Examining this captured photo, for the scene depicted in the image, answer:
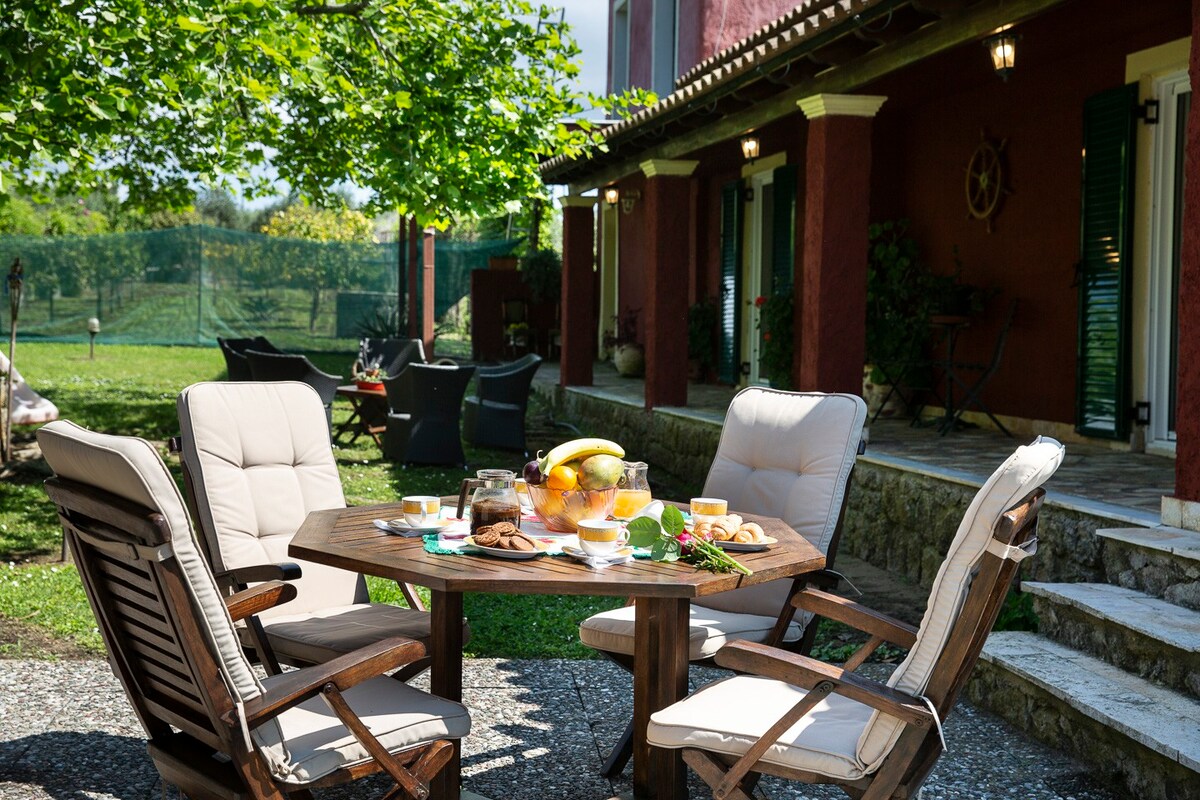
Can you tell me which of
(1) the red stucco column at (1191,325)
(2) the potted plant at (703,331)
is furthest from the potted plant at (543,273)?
(1) the red stucco column at (1191,325)

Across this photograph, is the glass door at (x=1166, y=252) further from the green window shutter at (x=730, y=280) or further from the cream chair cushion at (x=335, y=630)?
the green window shutter at (x=730, y=280)

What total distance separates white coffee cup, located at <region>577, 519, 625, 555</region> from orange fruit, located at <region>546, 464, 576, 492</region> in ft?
0.72

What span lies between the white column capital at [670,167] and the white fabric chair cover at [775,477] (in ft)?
19.6

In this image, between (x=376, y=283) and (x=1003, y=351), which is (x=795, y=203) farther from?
(x=376, y=283)

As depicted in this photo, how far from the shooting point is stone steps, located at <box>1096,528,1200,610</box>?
3.66 m

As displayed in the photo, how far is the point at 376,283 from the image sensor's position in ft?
65.5

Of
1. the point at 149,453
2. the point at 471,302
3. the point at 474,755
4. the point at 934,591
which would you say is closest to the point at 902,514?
the point at 474,755

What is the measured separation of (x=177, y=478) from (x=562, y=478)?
5.70m

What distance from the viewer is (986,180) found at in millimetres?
→ 7594

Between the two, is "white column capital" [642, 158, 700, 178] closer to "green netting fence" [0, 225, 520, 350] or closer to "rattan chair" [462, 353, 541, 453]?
"rattan chair" [462, 353, 541, 453]

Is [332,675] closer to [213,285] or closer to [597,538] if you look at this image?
[597,538]

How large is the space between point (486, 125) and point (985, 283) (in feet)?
11.1

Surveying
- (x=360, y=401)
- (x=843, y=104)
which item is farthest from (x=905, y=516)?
(x=360, y=401)

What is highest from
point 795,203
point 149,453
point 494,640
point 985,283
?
point 795,203
